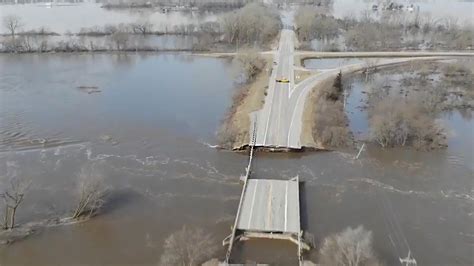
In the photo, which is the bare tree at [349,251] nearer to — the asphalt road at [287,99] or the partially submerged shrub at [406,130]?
the asphalt road at [287,99]

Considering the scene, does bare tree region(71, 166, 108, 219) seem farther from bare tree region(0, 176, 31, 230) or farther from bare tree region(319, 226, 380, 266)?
bare tree region(319, 226, 380, 266)

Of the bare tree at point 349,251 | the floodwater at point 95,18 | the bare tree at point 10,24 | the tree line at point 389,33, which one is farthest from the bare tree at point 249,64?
the bare tree at point 10,24

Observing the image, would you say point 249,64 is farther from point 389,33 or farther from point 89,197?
point 389,33

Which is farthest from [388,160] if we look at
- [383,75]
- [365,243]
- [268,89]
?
[383,75]

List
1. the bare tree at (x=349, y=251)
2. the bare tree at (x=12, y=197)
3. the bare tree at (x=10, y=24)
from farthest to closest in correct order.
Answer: the bare tree at (x=10, y=24) < the bare tree at (x=12, y=197) < the bare tree at (x=349, y=251)

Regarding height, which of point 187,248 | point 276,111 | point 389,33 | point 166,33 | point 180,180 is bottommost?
point 187,248

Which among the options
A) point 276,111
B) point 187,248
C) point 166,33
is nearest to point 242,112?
point 276,111
